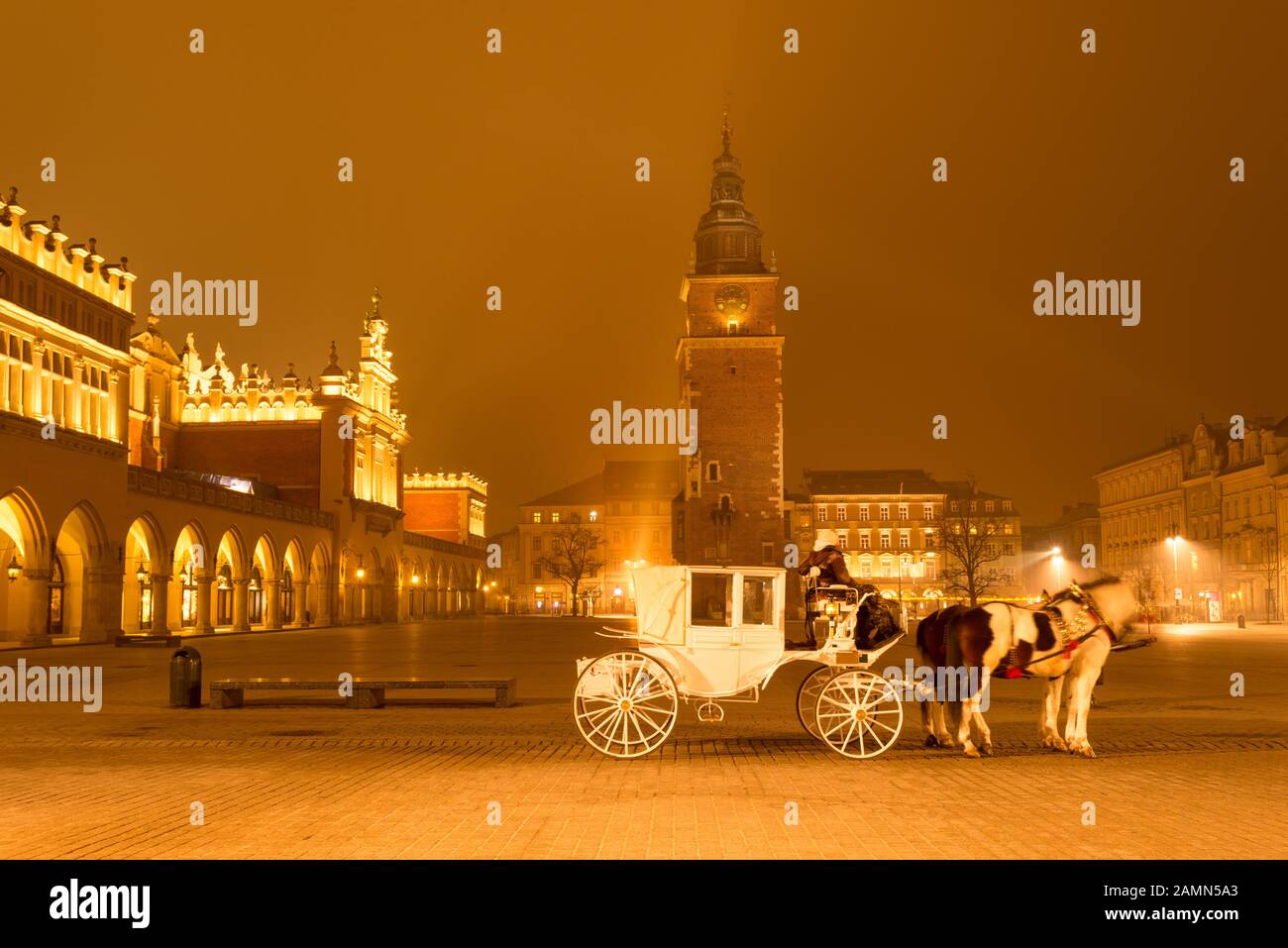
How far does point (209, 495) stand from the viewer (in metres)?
49.2

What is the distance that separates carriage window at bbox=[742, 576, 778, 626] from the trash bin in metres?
8.99

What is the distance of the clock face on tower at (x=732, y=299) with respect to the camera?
8275 centimetres

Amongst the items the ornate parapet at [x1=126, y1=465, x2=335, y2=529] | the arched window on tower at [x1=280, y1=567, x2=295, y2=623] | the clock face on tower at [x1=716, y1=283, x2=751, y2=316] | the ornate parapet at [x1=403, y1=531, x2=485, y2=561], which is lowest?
the arched window on tower at [x1=280, y1=567, x2=295, y2=623]

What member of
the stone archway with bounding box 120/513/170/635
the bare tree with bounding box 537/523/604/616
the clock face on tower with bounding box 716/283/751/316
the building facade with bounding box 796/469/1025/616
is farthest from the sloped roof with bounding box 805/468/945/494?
the stone archway with bounding box 120/513/170/635

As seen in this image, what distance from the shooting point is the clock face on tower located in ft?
271

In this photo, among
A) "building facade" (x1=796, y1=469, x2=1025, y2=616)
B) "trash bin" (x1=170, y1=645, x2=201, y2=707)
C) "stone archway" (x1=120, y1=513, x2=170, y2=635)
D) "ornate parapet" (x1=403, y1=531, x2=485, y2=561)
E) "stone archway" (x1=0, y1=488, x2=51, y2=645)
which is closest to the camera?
"trash bin" (x1=170, y1=645, x2=201, y2=707)

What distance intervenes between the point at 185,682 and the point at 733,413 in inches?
2525

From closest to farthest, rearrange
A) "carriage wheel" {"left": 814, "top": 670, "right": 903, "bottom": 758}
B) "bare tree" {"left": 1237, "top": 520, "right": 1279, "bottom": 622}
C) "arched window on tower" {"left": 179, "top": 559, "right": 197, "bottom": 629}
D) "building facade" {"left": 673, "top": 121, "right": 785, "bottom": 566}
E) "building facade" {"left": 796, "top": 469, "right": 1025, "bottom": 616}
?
"carriage wheel" {"left": 814, "top": 670, "right": 903, "bottom": 758} < "arched window on tower" {"left": 179, "top": 559, "right": 197, "bottom": 629} < "bare tree" {"left": 1237, "top": 520, "right": 1279, "bottom": 622} < "building facade" {"left": 673, "top": 121, "right": 785, "bottom": 566} < "building facade" {"left": 796, "top": 469, "right": 1025, "bottom": 616}

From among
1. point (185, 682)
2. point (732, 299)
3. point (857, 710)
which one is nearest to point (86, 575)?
point (185, 682)

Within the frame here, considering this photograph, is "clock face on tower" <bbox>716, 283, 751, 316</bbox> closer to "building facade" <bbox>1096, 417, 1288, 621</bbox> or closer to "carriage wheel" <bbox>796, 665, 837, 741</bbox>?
"building facade" <bbox>1096, 417, 1288, 621</bbox>

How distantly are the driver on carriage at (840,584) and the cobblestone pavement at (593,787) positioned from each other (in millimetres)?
1177

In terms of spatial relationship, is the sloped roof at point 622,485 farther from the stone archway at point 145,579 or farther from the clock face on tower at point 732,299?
the stone archway at point 145,579

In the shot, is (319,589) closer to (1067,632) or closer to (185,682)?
(185,682)
